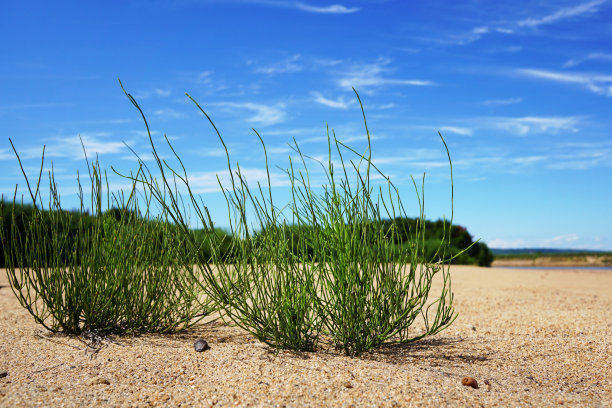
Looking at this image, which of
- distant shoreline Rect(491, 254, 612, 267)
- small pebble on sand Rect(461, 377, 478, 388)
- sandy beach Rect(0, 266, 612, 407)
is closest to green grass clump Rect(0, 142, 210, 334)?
sandy beach Rect(0, 266, 612, 407)

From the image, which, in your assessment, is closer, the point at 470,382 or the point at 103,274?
the point at 470,382

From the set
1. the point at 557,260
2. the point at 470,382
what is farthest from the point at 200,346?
the point at 557,260

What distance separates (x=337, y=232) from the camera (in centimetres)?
272

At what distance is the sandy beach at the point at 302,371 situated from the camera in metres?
2.28

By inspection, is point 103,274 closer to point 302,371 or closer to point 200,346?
point 200,346

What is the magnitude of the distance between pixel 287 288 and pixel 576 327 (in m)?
3.00

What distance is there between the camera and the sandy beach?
228 centimetres

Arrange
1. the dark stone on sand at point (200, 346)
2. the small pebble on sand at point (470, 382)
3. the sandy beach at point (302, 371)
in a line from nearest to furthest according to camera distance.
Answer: the sandy beach at point (302, 371) < the small pebble on sand at point (470, 382) < the dark stone on sand at point (200, 346)

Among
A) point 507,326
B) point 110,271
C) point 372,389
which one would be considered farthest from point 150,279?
point 507,326

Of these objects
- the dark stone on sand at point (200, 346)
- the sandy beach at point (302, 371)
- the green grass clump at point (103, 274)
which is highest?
the green grass clump at point (103, 274)

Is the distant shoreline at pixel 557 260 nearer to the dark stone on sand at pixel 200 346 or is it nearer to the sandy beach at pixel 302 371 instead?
the sandy beach at pixel 302 371

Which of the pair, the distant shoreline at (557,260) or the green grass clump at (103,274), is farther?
the distant shoreline at (557,260)

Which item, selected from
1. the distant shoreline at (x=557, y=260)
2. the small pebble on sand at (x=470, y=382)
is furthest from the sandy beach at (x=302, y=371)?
the distant shoreline at (x=557, y=260)

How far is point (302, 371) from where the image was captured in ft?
8.30
